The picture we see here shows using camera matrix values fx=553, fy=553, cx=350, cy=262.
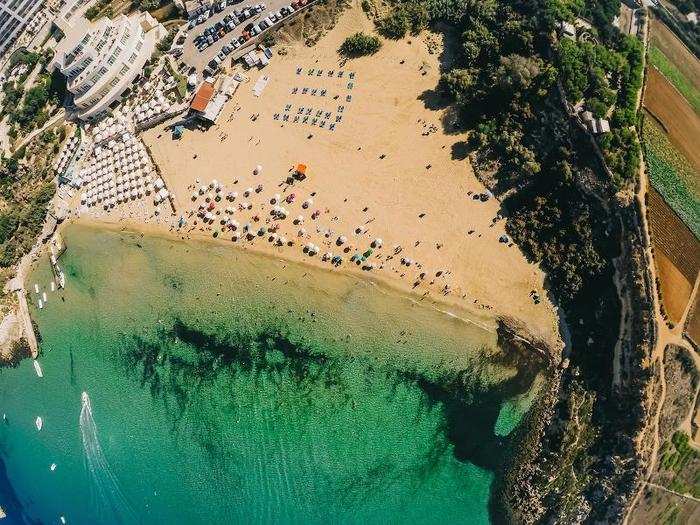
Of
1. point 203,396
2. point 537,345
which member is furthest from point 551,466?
point 203,396

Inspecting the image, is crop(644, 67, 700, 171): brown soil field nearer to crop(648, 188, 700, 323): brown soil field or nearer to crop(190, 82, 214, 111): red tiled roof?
crop(648, 188, 700, 323): brown soil field

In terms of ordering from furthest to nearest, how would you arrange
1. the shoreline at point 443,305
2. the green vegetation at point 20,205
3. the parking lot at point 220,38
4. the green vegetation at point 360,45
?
the green vegetation at point 20,205, the parking lot at point 220,38, the green vegetation at point 360,45, the shoreline at point 443,305

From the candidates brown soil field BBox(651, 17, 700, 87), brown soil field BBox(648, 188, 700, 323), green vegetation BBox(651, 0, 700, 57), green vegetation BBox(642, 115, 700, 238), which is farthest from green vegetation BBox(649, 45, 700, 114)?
brown soil field BBox(648, 188, 700, 323)

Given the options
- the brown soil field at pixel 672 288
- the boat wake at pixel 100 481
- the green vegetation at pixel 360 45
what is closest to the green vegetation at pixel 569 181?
the brown soil field at pixel 672 288

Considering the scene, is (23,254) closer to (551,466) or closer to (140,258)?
(140,258)

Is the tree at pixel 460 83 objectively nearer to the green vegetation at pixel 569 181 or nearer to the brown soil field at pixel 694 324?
the green vegetation at pixel 569 181
